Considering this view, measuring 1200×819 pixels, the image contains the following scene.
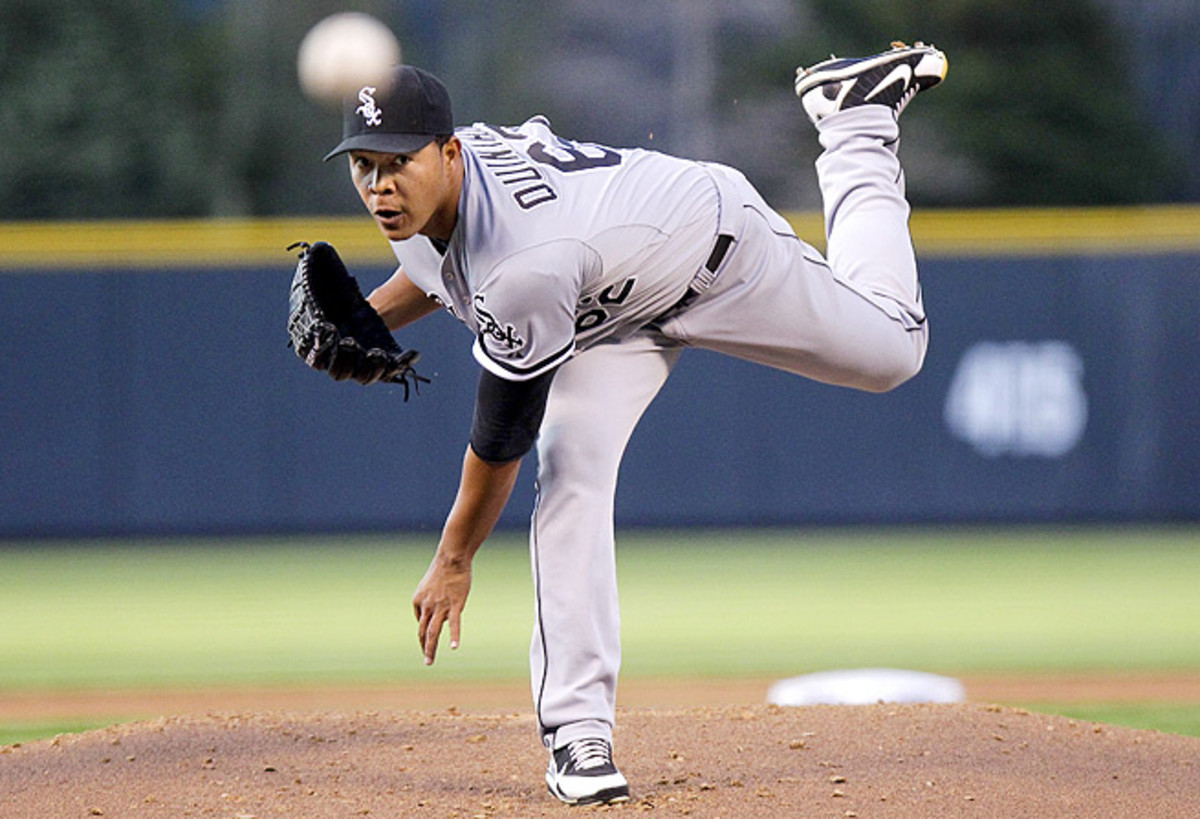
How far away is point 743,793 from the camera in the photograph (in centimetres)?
292

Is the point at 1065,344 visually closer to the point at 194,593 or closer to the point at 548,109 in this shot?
the point at 194,593

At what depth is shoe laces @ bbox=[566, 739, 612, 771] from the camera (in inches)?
112

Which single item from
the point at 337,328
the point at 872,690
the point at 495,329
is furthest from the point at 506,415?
the point at 872,690

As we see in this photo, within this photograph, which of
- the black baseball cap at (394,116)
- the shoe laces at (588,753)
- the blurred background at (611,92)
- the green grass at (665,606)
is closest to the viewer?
the black baseball cap at (394,116)

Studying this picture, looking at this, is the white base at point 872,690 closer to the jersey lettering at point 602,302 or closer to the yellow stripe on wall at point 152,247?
the jersey lettering at point 602,302

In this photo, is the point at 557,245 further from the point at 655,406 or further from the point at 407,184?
the point at 655,406

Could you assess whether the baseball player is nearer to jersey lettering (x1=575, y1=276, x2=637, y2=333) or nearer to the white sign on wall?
jersey lettering (x1=575, y1=276, x2=637, y2=333)

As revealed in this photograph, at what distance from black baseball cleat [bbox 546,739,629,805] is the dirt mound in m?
0.04

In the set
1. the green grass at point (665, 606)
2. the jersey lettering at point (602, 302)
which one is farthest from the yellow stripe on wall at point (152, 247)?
the jersey lettering at point (602, 302)

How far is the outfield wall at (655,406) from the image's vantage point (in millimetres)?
8836

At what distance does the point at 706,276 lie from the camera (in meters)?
3.06

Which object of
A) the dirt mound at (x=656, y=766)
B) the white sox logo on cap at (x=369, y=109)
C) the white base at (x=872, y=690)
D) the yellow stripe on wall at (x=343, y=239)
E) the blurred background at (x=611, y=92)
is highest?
the blurred background at (x=611, y=92)

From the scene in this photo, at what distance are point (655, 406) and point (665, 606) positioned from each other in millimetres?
2266

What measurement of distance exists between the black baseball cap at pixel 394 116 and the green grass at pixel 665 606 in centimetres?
276
